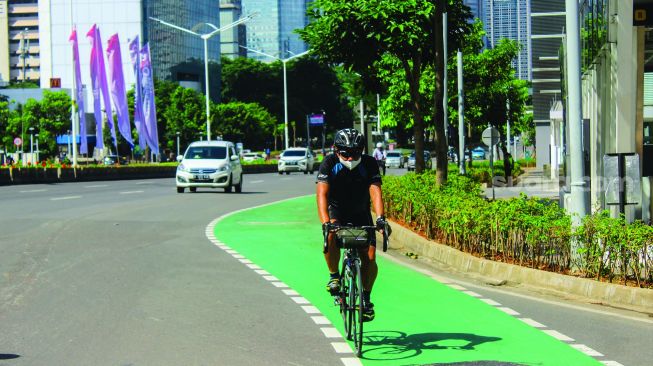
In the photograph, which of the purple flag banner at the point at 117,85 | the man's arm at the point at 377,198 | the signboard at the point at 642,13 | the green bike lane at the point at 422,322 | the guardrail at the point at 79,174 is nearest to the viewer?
the green bike lane at the point at 422,322

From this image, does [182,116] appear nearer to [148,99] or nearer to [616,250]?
[148,99]

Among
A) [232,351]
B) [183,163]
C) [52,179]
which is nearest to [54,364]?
[232,351]

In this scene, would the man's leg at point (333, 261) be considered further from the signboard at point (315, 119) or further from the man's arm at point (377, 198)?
the signboard at point (315, 119)

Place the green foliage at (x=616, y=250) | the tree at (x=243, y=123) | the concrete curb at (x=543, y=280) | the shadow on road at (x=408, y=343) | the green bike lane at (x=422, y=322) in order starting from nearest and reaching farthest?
the green bike lane at (x=422, y=322) < the shadow on road at (x=408, y=343) < the concrete curb at (x=543, y=280) < the green foliage at (x=616, y=250) < the tree at (x=243, y=123)

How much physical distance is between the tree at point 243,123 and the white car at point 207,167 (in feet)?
293

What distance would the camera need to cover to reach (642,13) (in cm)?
2006

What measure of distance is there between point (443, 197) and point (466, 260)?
9.38 ft

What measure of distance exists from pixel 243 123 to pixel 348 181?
123871 mm

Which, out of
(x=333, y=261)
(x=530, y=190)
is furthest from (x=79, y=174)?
(x=333, y=261)

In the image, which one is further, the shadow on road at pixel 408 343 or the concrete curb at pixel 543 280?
the concrete curb at pixel 543 280

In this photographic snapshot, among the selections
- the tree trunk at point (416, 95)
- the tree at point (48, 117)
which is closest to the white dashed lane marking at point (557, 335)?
the tree trunk at point (416, 95)

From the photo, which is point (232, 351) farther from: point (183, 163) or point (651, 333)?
point (183, 163)

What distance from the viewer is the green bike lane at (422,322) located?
8.22 metres

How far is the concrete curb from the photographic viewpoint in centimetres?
1123
